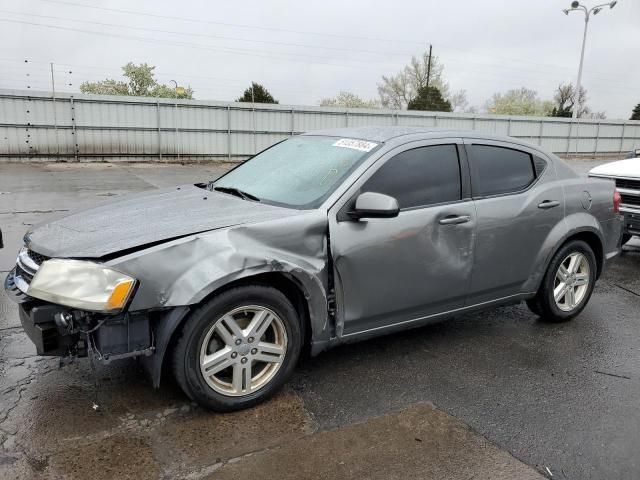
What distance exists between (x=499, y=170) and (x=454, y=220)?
2.38 feet

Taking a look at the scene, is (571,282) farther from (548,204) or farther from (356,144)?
(356,144)

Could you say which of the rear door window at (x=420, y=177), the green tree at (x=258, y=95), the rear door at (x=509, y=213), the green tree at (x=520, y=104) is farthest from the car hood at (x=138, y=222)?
the green tree at (x=520, y=104)

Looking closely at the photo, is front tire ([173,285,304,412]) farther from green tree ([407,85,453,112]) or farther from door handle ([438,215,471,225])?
green tree ([407,85,453,112])

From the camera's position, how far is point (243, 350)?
296 cm

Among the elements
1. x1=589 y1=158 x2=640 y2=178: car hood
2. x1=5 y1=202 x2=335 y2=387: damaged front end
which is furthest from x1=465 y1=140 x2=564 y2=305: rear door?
x1=589 y1=158 x2=640 y2=178: car hood

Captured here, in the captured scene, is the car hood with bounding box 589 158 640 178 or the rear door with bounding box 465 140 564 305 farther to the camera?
the car hood with bounding box 589 158 640 178

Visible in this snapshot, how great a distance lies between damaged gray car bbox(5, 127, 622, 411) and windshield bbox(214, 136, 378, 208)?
0.02 m

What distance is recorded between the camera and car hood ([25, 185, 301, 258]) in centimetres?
277

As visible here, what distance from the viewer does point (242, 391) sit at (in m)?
3.02

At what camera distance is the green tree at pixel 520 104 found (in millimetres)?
69000

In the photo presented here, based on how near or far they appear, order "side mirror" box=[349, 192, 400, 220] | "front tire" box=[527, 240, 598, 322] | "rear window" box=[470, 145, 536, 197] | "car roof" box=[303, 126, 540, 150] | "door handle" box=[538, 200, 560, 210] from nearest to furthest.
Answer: "side mirror" box=[349, 192, 400, 220] → "car roof" box=[303, 126, 540, 150] → "rear window" box=[470, 145, 536, 197] → "door handle" box=[538, 200, 560, 210] → "front tire" box=[527, 240, 598, 322]

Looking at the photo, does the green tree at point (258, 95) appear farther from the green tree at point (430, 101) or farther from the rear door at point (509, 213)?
the rear door at point (509, 213)

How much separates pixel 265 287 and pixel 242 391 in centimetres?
62

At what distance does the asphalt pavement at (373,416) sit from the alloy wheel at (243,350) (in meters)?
0.19
